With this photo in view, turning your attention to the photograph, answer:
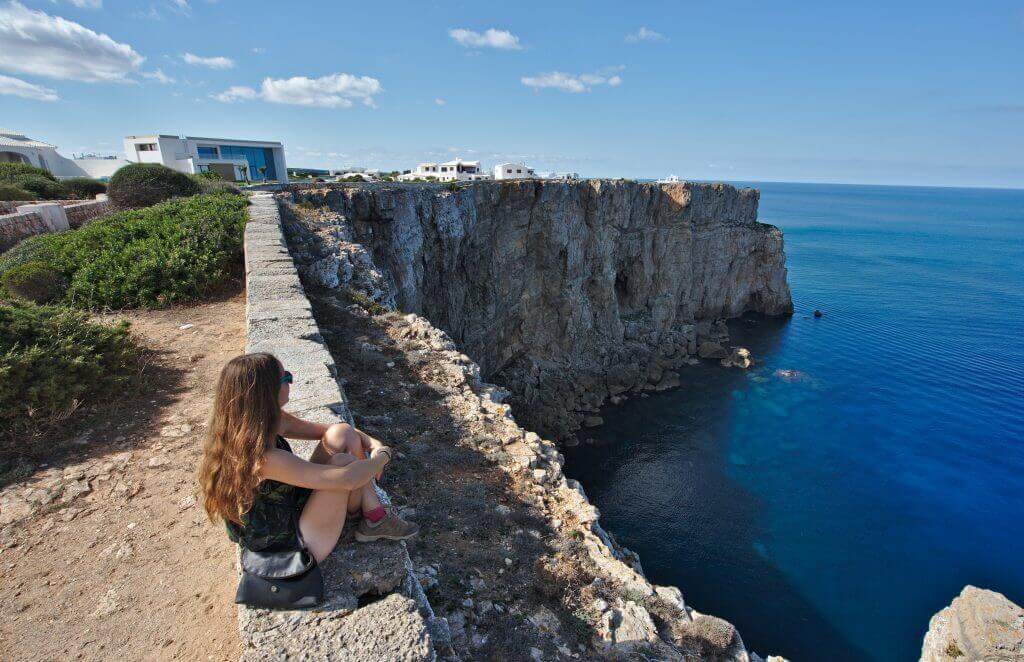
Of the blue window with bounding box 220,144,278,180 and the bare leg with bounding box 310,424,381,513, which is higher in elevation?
the blue window with bounding box 220,144,278,180

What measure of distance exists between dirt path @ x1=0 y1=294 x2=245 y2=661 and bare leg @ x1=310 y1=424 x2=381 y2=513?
1.32 meters

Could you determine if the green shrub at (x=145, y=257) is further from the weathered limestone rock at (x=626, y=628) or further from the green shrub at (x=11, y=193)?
the green shrub at (x=11, y=193)

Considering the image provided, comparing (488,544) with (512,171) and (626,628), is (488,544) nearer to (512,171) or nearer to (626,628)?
(626,628)

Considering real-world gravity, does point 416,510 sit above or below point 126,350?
below

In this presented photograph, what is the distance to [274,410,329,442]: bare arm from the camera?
12.8 feet

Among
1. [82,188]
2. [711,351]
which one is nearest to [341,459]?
[82,188]

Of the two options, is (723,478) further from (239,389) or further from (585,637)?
(239,389)

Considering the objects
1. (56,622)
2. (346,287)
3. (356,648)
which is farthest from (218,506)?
(346,287)

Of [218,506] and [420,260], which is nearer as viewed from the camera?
[218,506]

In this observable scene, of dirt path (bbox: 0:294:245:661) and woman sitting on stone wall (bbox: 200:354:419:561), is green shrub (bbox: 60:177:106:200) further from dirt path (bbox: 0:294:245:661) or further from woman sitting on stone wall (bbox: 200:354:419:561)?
woman sitting on stone wall (bbox: 200:354:419:561)

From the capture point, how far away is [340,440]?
376cm

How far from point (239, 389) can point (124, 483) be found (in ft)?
11.2

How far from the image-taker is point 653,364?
37.8 meters

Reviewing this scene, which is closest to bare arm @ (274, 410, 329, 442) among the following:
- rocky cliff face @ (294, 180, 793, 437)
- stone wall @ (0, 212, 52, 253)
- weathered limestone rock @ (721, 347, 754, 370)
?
rocky cliff face @ (294, 180, 793, 437)
